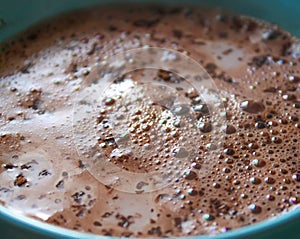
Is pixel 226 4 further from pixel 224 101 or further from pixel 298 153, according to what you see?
pixel 298 153

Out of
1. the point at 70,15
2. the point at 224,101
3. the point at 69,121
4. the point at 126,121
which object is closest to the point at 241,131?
the point at 224,101

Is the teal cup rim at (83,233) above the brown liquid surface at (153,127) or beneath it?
beneath

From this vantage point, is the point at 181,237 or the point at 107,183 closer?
the point at 181,237

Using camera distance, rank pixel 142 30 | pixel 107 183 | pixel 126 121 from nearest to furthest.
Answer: pixel 107 183 < pixel 126 121 < pixel 142 30

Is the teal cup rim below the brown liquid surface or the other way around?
below

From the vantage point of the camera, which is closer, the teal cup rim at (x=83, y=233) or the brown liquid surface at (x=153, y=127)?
the teal cup rim at (x=83, y=233)
